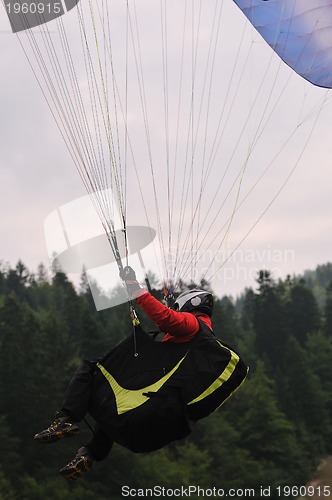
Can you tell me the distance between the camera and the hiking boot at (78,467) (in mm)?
6777

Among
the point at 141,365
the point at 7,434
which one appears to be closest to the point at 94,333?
the point at 7,434

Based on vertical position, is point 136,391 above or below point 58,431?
above

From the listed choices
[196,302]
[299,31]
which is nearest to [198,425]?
[299,31]

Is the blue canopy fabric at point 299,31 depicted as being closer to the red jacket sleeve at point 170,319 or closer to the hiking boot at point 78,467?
the red jacket sleeve at point 170,319

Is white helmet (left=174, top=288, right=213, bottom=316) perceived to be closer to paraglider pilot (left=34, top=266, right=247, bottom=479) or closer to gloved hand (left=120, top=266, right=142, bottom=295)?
paraglider pilot (left=34, top=266, right=247, bottom=479)

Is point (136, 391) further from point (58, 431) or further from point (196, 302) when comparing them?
point (196, 302)

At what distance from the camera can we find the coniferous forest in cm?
3509

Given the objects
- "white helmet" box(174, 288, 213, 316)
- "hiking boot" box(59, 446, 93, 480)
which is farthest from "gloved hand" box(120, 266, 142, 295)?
"hiking boot" box(59, 446, 93, 480)

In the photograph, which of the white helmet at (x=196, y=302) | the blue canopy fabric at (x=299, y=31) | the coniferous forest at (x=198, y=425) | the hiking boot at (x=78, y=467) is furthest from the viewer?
the coniferous forest at (x=198, y=425)

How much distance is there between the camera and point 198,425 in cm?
4300

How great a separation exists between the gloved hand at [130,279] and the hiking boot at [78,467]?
1644mm

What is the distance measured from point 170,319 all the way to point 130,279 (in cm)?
50

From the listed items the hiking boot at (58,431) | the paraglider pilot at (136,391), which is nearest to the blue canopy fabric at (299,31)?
the paraglider pilot at (136,391)

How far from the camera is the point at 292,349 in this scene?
5488cm
